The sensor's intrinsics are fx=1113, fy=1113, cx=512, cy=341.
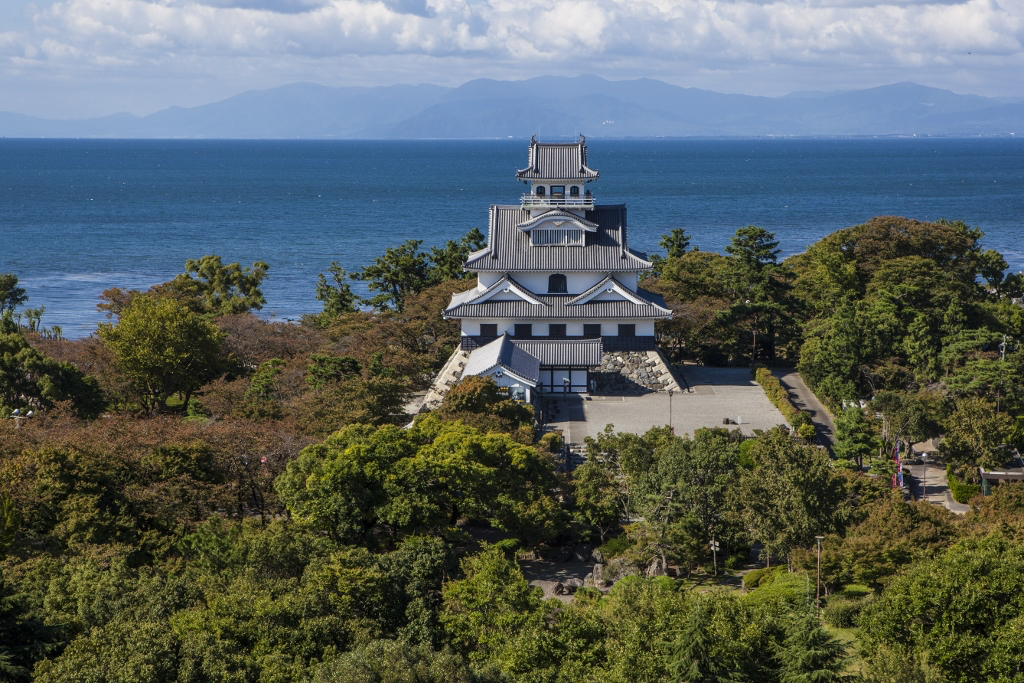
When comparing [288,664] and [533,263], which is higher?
[533,263]

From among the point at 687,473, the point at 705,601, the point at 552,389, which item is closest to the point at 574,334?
the point at 552,389

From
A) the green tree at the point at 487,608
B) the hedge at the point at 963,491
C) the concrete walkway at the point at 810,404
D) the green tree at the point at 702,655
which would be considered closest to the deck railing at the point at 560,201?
the concrete walkway at the point at 810,404

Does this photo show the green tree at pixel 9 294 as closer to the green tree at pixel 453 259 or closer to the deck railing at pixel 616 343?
the green tree at pixel 453 259

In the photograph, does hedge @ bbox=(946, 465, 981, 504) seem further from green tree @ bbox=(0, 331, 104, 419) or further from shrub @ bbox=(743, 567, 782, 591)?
green tree @ bbox=(0, 331, 104, 419)

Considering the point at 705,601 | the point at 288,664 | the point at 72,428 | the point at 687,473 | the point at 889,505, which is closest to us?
the point at 288,664

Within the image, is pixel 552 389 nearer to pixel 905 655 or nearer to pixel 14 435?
pixel 14 435

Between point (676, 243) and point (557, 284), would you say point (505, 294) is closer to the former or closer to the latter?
point (557, 284)

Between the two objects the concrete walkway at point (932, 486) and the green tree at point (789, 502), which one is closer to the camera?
the green tree at point (789, 502)
